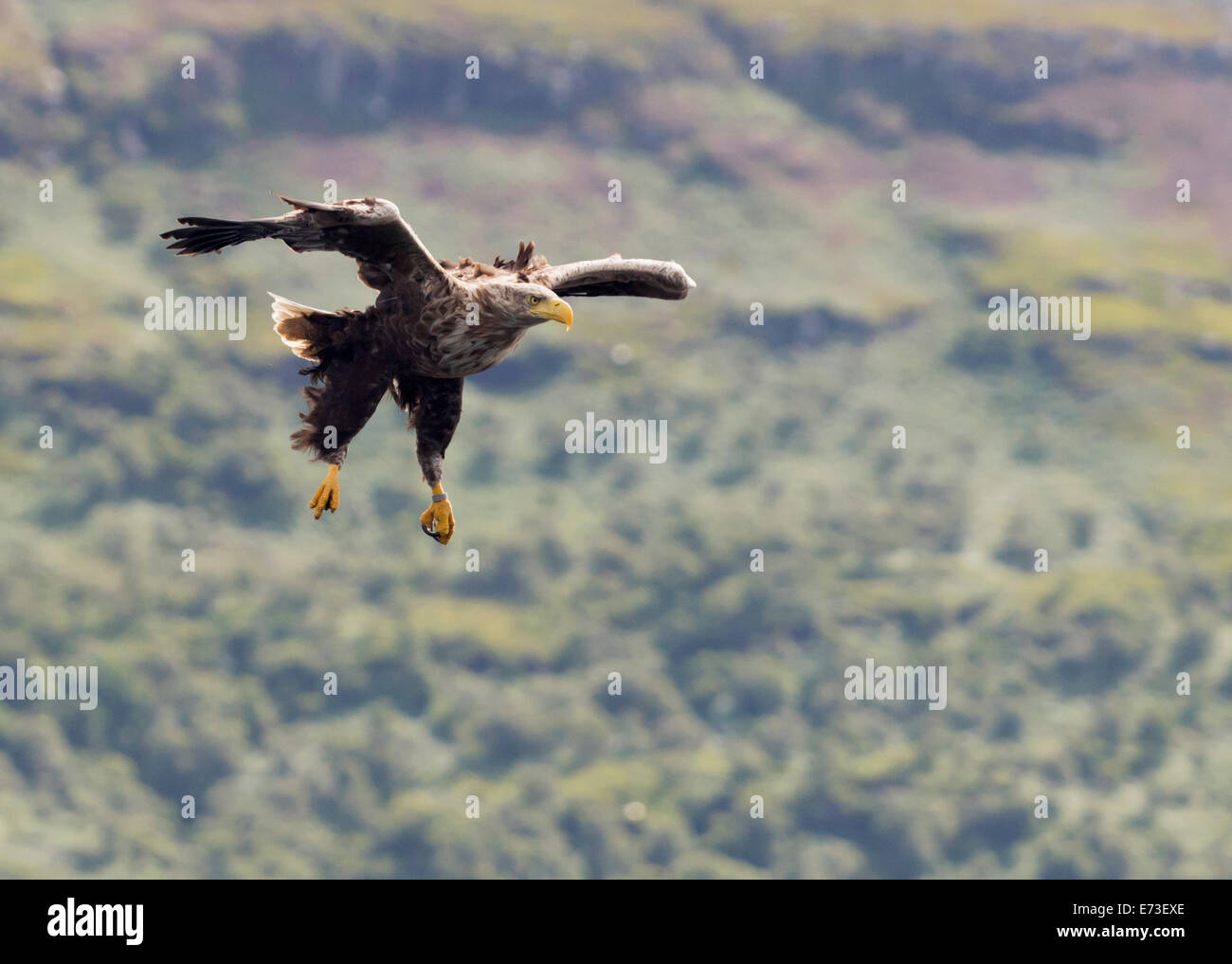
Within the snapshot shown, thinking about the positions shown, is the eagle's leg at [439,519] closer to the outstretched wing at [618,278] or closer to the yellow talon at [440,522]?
the yellow talon at [440,522]

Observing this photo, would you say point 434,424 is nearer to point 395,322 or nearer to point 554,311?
point 395,322

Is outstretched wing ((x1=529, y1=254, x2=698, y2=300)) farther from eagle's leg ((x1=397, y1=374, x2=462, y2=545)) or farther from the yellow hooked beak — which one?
eagle's leg ((x1=397, y1=374, x2=462, y2=545))

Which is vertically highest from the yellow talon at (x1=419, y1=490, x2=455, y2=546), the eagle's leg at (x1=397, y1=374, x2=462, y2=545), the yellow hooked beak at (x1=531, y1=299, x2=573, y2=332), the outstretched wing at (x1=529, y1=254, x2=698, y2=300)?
the outstretched wing at (x1=529, y1=254, x2=698, y2=300)

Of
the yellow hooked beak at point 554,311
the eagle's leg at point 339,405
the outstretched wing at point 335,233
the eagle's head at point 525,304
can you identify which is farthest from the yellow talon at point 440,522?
the outstretched wing at point 335,233

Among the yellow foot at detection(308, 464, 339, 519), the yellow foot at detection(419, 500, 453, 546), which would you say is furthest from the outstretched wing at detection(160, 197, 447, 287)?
the yellow foot at detection(419, 500, 453, 546)

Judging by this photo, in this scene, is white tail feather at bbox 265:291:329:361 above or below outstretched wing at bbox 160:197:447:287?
below
